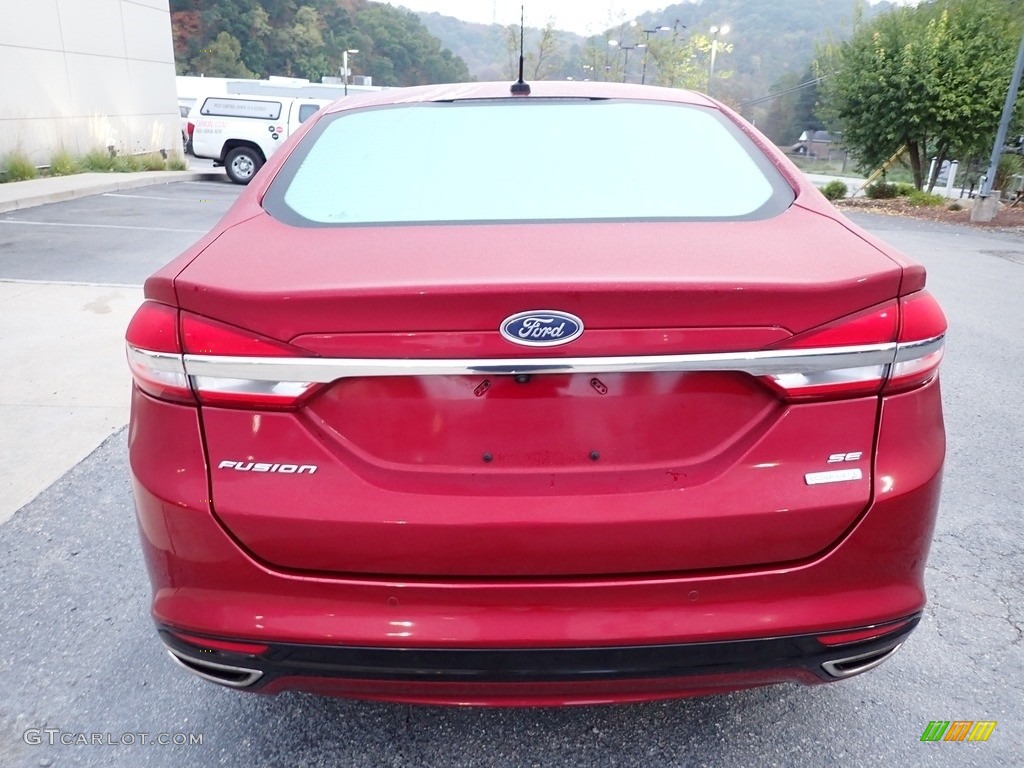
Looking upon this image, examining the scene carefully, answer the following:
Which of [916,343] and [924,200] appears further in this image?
[924,200]

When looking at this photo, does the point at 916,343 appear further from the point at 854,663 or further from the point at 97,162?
the point at 97,162

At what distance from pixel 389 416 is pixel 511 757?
1.10m

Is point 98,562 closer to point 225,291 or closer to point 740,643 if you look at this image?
point 225,291

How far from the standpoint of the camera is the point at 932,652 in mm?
2619

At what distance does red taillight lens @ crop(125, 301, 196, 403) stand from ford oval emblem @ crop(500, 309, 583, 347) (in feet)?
2.18

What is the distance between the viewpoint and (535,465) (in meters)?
1.63

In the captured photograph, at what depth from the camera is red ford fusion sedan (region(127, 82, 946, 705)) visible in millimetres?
1571

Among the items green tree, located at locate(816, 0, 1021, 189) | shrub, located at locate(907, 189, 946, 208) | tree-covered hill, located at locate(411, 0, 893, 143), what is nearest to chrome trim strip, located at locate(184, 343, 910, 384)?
shrub, located at locate(907, 189, 946, 208)

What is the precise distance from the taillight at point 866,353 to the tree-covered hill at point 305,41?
259ft

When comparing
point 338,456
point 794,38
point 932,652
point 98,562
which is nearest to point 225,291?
point 338,456

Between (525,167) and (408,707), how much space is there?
A: 157 centimetres

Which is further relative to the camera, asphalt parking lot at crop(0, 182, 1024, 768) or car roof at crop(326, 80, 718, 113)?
car roof at crop(326, 80, 718, 113)

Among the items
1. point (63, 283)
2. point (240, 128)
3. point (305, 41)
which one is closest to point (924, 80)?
point (240, 128)

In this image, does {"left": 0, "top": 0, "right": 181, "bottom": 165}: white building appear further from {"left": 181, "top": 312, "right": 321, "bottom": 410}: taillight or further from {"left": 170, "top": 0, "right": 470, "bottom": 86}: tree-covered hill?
{"left": 170, "top": 0, "right": 470, "bottom": 86}: tree-covered hill
